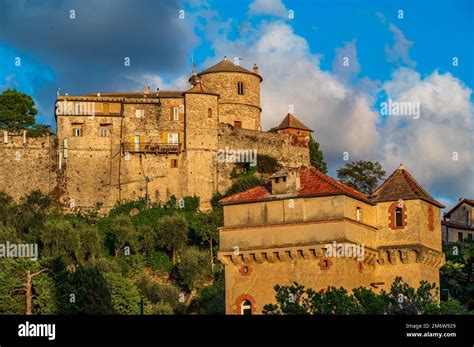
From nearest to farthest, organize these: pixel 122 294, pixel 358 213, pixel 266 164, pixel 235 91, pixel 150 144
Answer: pixel 358 213, pixel 122 294, pixel 150 144, pixel 266 164, pixel 235 91

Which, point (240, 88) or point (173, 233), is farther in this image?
point (240, 88)

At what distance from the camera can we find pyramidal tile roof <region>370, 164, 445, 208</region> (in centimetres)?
4647

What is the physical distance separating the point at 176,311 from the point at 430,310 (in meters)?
36.4

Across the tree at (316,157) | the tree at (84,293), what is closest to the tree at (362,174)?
the tree at (316,157)

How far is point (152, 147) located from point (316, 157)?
14677 millimetres

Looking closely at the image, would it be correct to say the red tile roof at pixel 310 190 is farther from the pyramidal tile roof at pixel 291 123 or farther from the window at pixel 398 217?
the pyramidal tile roof at pixel 291 123

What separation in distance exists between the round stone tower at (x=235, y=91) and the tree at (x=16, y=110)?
13825mm

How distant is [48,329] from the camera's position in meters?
18.3

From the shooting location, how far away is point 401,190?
46.9m

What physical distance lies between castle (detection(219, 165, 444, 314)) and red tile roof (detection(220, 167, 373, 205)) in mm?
40

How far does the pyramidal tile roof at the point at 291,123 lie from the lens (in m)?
97.6

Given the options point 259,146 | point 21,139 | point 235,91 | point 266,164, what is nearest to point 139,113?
point 235,91

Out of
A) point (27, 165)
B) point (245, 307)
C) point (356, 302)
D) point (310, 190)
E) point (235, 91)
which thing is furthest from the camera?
point (235, 91)

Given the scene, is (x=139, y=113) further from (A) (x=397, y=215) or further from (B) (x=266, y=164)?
(A) (x=397, y=215)
